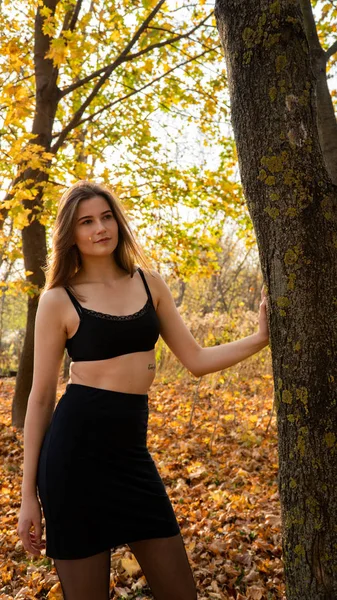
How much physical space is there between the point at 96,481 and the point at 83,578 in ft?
1.12

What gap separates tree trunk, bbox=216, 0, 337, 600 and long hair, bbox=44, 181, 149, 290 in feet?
2.64

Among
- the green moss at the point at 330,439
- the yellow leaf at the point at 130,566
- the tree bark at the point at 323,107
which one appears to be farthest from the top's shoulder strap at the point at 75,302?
the yellow leaf at the point at 130,566

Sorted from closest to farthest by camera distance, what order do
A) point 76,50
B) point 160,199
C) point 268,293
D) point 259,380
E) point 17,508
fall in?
point 268,293
point 17,508
point 76,50
point 160,199
point 259,380

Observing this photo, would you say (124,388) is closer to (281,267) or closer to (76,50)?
(281,267)

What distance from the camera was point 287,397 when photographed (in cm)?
179

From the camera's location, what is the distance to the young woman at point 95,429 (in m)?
2.04

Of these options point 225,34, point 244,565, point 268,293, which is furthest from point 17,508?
point 225,34

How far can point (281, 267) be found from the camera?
178 centimetres

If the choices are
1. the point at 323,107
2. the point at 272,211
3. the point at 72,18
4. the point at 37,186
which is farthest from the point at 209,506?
the point at 72,18

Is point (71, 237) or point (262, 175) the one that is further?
point (71, 237)

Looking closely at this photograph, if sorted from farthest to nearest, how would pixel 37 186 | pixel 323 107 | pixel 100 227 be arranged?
1. pixel 37 186
2. pixel 323 107
3. pixel 100 227

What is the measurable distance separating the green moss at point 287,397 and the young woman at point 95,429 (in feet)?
1.02

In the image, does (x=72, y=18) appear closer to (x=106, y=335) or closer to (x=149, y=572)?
(x=106, y=335)

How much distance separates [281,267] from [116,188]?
244 inches
